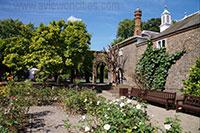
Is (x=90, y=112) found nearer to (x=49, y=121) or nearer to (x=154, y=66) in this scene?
(x=49, y=121)

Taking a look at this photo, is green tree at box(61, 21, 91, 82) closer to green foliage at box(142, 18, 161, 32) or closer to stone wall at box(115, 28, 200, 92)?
stone wall at box(115, 28, 200, 92)

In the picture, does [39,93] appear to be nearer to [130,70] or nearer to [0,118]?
[0,118]

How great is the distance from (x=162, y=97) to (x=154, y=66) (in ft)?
23.6

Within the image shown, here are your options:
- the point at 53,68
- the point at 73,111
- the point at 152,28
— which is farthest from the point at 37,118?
the point at 152,28

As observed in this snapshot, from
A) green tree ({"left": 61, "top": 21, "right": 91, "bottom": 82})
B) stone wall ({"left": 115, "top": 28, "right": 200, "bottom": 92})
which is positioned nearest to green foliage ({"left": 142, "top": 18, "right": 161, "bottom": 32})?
stone wall ({"left": 115, "top": 28, "right": 200, "bottom": 92})

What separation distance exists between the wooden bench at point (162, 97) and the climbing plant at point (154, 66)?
4077 mm

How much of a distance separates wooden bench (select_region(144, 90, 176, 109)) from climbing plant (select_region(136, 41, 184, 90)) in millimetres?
4077

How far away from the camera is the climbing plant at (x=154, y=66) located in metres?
20.1

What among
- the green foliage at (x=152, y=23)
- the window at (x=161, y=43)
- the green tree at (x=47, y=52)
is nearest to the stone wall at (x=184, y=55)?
the window at (x=161, y=43)

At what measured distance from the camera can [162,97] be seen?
14.8 metres

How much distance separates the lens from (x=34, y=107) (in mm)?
13438

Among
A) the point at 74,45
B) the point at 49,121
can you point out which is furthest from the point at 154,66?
the point at 49,121

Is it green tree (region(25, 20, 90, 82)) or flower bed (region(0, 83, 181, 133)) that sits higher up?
green tree (region(25, 20, 90, 82))

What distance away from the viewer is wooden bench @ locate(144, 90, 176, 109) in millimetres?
13898
